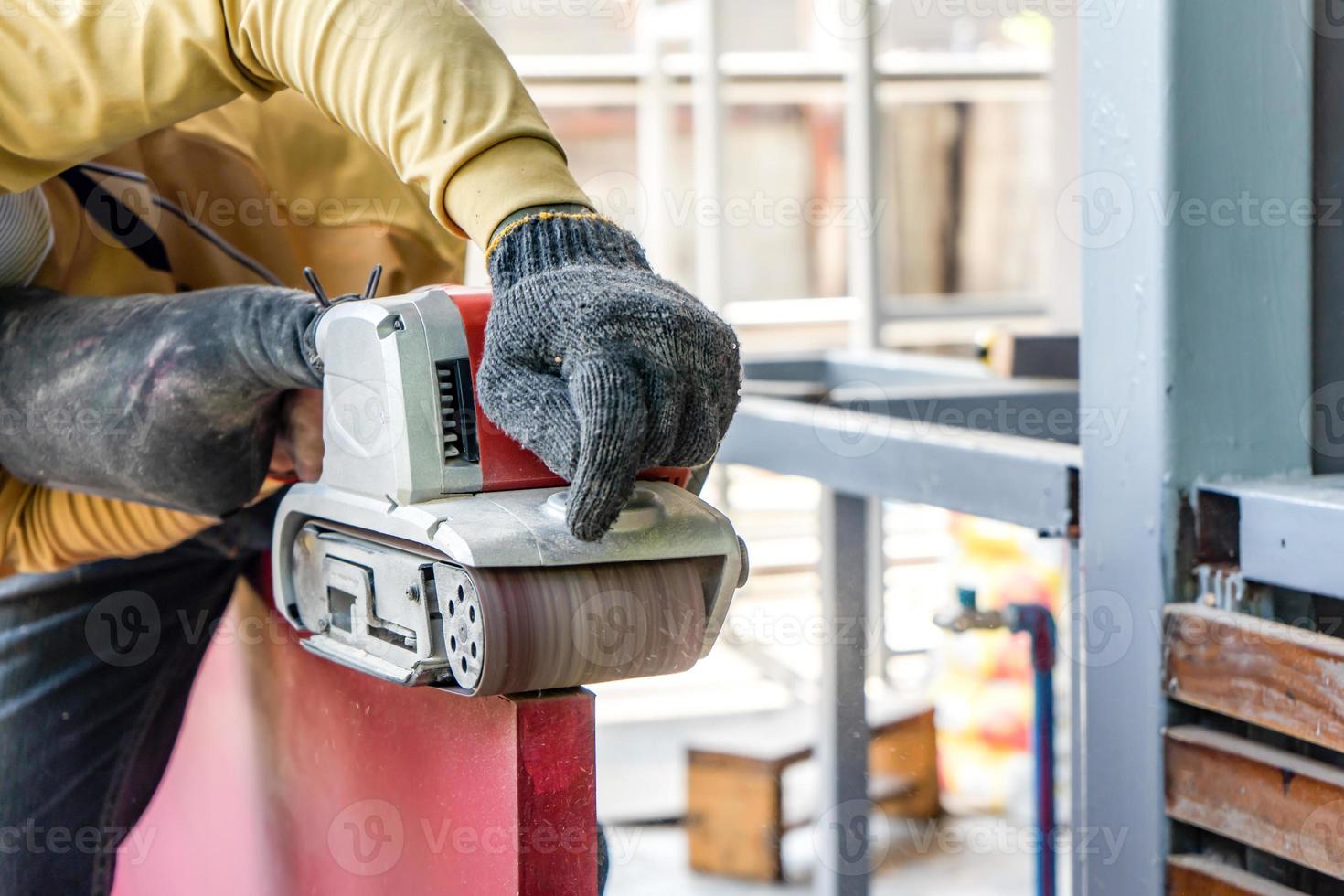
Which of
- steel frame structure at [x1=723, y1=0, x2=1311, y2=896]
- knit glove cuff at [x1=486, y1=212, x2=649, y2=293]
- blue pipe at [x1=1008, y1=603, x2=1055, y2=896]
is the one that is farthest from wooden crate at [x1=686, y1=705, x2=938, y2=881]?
knit glove cuff at [x1=486, y1=212, x2=649, y2=293]

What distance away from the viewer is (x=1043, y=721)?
5.39 ft

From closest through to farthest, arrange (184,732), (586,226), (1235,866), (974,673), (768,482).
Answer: (586,226), (1235,866), (184,732), (974,673), (768,482)

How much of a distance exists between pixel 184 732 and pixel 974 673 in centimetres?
219

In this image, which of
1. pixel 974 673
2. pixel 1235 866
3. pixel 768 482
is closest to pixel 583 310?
pixel 1235 866

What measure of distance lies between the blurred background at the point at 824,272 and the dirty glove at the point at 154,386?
941 mm

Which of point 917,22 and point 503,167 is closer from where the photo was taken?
point 503,167

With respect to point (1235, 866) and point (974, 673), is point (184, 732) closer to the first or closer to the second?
point (1235, 866)

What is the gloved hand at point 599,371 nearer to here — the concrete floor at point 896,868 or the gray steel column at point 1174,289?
the gray steel column at point 1174,289

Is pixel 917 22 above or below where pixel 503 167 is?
above

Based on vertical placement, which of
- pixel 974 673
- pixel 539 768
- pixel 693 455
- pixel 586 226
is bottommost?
pixel 974 673

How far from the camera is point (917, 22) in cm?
565

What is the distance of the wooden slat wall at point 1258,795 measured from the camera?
3.60ft

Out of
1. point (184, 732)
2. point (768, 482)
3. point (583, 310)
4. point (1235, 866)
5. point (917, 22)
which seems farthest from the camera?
point (917, 22)

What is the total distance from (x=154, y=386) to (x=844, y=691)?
1.16 meters
